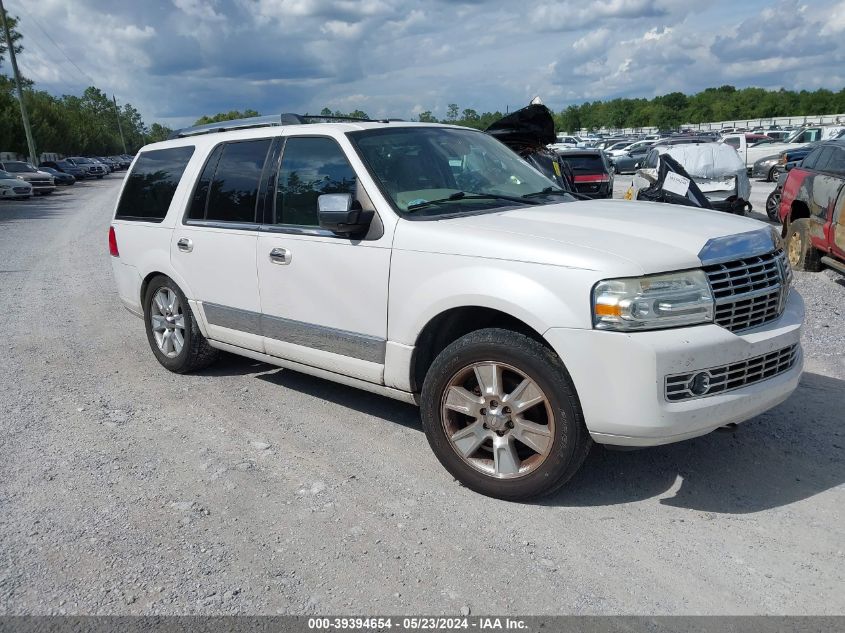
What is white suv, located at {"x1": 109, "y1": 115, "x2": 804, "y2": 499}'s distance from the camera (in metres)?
3.25

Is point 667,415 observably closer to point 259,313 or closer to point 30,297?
point 259,313

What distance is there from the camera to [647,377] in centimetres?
316

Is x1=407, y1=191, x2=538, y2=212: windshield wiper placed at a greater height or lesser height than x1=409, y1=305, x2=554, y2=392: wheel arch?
greater

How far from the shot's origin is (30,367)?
20.5 feet

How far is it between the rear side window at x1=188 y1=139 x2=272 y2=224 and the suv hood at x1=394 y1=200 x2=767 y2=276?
1.46 meters

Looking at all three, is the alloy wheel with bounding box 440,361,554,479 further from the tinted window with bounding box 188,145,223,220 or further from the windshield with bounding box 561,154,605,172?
the windshield with bounding box 561,154,605,172

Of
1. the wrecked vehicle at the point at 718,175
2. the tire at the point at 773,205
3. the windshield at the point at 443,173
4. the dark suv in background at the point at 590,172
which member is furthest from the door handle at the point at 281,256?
the dark suv in background at the point at 590,172

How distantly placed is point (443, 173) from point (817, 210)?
6.01 metres

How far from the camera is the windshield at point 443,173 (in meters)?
4.25

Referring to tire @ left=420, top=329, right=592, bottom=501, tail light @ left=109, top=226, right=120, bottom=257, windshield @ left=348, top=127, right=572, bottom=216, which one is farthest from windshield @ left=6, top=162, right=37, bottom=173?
tire @ left=420, top=329, right=592, bottom=501

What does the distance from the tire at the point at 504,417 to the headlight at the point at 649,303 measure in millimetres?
370

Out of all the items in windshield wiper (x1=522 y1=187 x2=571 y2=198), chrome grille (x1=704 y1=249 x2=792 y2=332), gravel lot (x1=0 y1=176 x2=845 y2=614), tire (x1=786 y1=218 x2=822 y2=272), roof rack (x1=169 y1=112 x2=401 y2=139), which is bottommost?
gravel lot (x1=0 y1=176 x2=845 y2=614)

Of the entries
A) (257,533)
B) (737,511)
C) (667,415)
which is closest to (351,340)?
(257,533)

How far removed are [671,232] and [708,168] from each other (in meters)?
11.5
